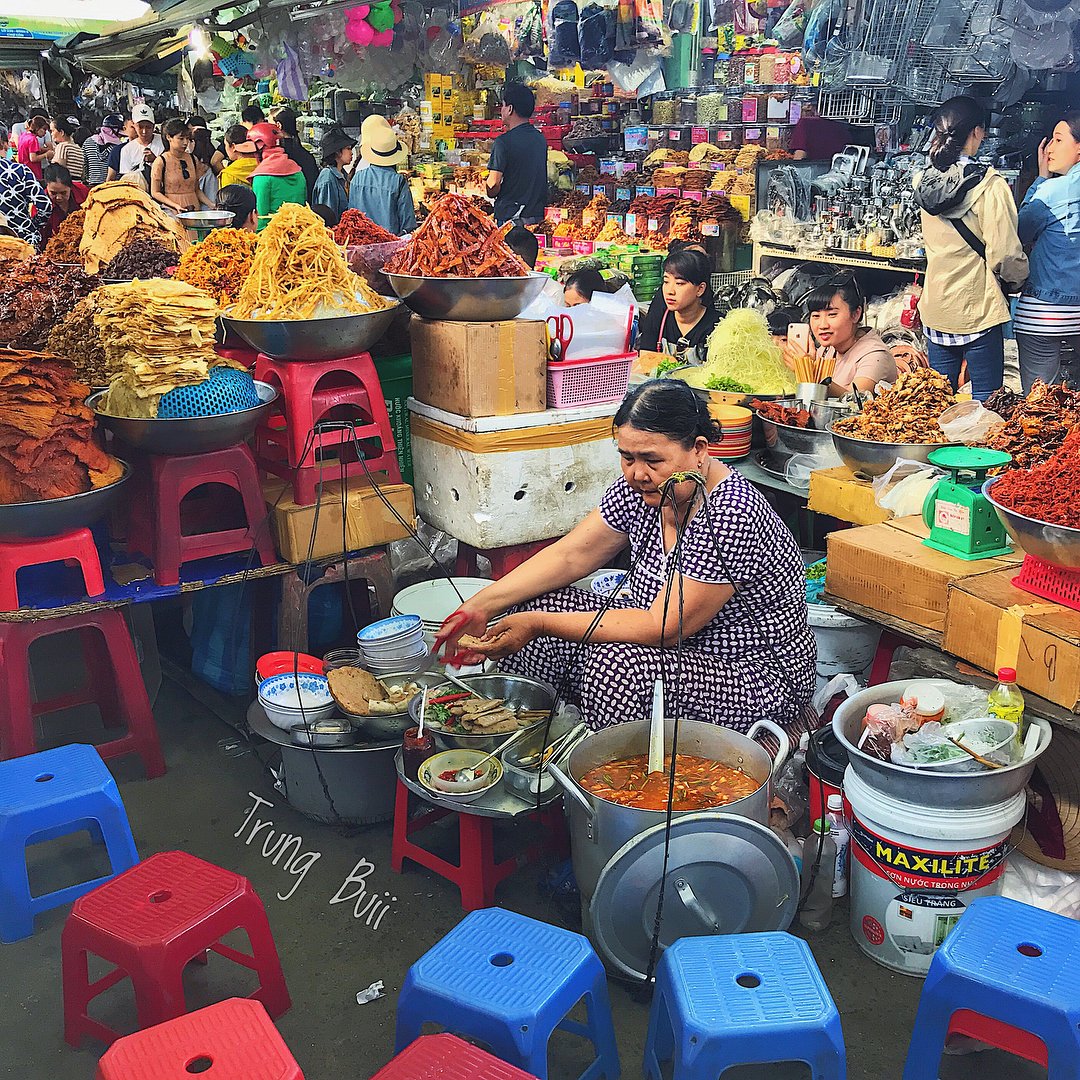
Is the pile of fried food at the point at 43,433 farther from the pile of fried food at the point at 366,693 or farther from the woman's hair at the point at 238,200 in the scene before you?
the woman's hair at the point at 238,200

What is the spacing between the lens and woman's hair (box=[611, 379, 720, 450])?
260 centimetres

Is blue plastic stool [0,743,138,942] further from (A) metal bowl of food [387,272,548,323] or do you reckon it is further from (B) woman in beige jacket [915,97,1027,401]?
(B) woman in beige jacket [915,97,1027,401]

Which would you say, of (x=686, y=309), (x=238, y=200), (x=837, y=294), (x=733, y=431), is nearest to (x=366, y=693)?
(x=733, y=431)

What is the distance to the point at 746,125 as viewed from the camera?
330 inches

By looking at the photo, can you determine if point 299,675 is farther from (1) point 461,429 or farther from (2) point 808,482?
(2) point 808,482

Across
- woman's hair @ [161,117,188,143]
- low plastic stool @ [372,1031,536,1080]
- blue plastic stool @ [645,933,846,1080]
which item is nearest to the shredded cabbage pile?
blue plastic stool @ [645,933,846,1080]

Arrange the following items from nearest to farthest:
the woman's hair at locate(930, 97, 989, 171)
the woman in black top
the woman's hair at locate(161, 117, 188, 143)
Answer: the woman's hair at locate(930, 97, 989, 171), the woman in black top, the woman's hair at locate(161, 117, 188, 143)

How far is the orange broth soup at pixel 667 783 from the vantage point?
238cm

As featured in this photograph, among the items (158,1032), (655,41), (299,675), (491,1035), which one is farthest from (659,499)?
(655,41)

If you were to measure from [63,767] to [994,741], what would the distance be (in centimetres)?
222

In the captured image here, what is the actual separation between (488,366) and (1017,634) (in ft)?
6.34

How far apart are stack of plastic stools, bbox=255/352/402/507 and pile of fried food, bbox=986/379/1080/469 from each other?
6.45ft

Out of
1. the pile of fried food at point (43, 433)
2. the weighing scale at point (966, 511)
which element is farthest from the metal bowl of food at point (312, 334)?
the weighing scale at point (966, 511)

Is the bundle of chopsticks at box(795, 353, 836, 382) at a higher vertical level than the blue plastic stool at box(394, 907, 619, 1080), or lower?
higher
